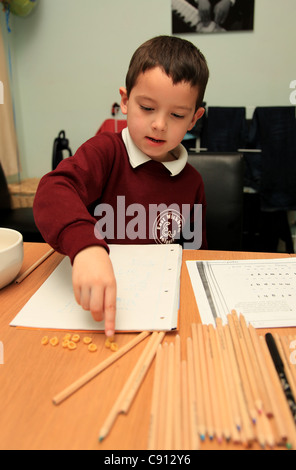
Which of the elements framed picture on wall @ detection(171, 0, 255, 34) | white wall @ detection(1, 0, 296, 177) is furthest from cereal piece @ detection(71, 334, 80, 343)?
framed picture on wall @ detection(171, 0, 255, 34)

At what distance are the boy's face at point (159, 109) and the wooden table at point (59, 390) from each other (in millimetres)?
422

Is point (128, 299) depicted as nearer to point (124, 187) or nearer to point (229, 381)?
Answer: point (229, 381)

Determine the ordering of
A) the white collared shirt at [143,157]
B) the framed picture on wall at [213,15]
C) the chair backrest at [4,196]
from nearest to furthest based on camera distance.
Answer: the white collared shirt at [143,157] → the chair backrest at [4,196] → the framed picture on wall at [213,15]

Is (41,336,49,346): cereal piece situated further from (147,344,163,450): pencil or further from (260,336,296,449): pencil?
(260,336,296,449): pencil

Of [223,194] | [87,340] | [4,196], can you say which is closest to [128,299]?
[87,340]

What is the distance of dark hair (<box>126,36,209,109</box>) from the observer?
70 centimetres

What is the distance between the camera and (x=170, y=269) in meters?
0.64

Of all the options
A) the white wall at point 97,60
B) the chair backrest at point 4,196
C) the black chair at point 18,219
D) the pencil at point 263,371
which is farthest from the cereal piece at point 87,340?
the white wall at point 97,60

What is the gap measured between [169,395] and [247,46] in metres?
2.24

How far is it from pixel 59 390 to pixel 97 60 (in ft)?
7.69

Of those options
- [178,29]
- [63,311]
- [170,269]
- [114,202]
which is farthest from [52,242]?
[178,29]

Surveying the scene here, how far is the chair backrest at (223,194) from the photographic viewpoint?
3.57 feet

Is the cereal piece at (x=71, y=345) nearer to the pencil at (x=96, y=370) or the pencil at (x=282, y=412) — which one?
the pencil at (x=96, y=370)

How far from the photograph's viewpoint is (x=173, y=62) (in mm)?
706
